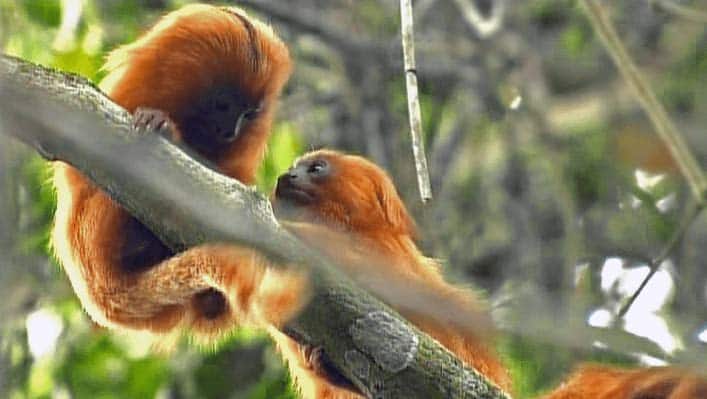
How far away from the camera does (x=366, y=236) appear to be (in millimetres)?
3629

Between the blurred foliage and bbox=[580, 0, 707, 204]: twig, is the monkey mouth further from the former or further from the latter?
bbox=[580, 0, 707, 204]: twig

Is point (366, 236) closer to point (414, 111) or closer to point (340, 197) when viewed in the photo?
point (340, 197)

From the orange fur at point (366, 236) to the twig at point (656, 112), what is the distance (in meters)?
0.55

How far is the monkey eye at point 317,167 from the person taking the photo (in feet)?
12.3

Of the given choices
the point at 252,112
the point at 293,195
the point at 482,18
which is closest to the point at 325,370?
the point at 293,195

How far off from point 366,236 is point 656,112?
2.49 feet

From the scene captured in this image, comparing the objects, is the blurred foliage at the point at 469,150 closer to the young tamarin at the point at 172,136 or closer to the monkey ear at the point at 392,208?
the monkey ear at the point at 392,208

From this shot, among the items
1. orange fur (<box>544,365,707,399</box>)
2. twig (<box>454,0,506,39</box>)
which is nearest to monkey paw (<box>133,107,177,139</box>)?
orange fur (<box>544,365,707,399</box>)

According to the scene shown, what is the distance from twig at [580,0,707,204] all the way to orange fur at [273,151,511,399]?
550 mm

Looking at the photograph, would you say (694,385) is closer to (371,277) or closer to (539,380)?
(371,277)

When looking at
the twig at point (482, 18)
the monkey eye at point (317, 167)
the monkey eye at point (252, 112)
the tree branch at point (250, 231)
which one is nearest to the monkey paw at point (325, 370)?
the tree branch at point (250, 231)

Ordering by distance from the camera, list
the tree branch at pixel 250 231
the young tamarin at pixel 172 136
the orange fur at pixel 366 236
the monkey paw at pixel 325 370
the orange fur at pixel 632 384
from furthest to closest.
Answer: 1. the young tamarin at pixel 172 136
2. the orange fur at pixel 366 236
3. the monkey paw at pixel 325 370
4. the orange fur at pixel 632 384
5. the tree branch at pixel 250 231

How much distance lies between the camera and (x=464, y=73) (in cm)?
582

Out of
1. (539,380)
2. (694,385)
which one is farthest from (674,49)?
(694,385)
